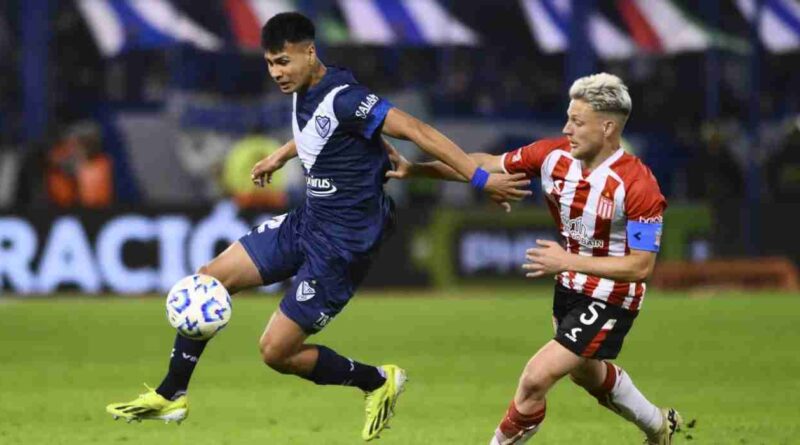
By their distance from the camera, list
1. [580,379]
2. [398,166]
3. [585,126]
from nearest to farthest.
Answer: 1. [585,126]
2. [580,379]
3. [398,166]

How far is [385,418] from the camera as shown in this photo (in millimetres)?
8977

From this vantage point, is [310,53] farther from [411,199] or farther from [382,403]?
[411,199]

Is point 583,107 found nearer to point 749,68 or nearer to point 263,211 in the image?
point 263,211

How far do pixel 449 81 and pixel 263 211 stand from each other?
23.9 feet

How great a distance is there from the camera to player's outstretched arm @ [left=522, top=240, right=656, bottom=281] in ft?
24.5


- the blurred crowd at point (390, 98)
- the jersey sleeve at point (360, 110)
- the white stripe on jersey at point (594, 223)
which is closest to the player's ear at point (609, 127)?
the white stripe on jersey at point (594, 223)

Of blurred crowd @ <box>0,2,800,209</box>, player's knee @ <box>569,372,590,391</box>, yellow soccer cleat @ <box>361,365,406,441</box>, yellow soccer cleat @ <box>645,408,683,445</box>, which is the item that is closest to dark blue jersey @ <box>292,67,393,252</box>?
yellow soccer cleat @ <box>361,365,406,441</box>

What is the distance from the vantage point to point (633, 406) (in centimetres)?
838

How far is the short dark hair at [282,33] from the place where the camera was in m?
8.57

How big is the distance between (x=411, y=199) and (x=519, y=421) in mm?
15583

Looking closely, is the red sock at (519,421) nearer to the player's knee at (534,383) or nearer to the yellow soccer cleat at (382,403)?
the player's knee at (534,383)

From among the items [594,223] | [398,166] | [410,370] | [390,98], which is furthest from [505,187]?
[390,98]

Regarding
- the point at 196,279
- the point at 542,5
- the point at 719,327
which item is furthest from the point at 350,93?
the point at 542,5

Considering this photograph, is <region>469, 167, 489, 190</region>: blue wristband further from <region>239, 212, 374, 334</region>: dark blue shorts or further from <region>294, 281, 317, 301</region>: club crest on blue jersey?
<region>294, 281, 317, 301</region>: club crest on blue jersey
